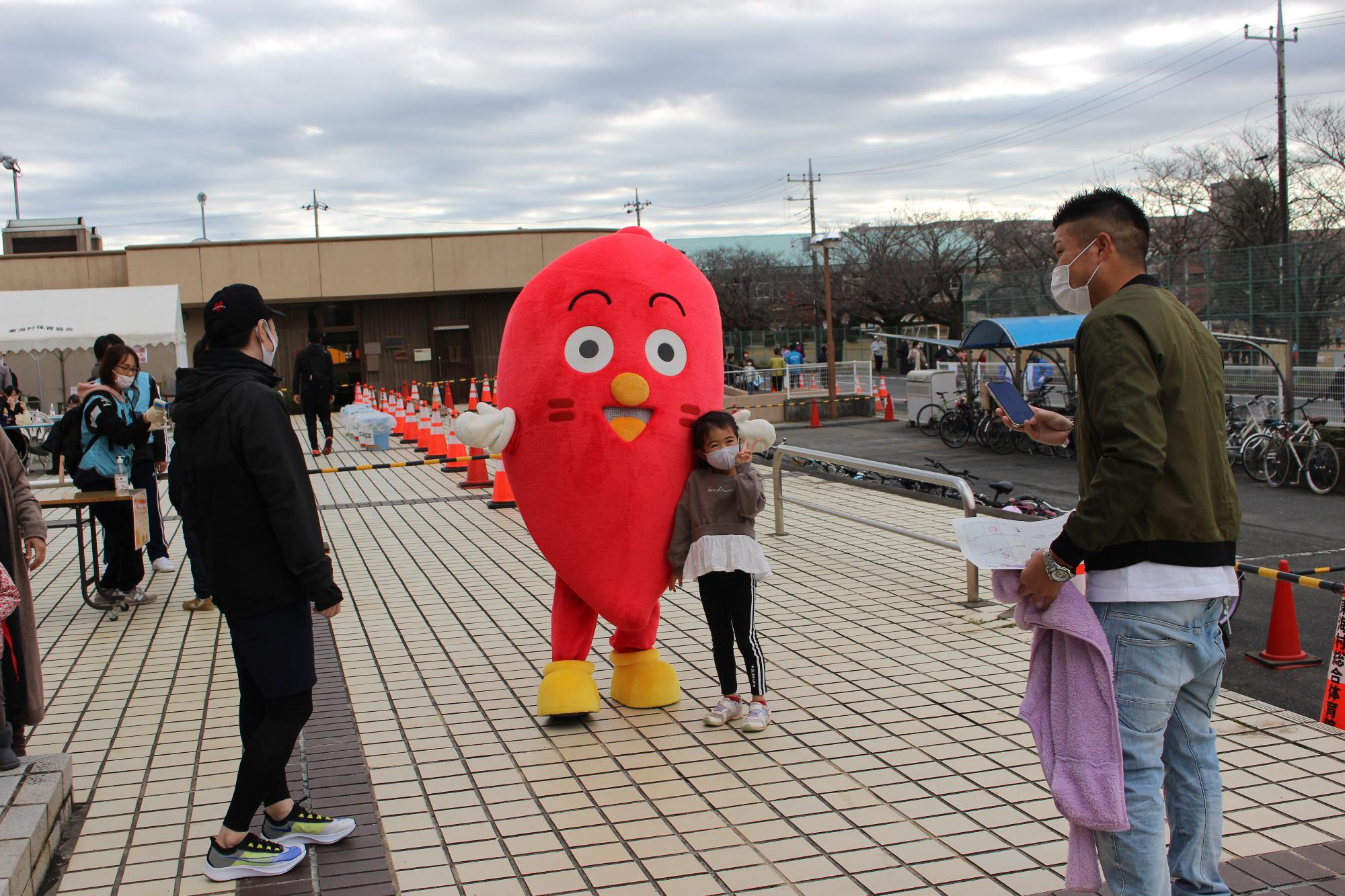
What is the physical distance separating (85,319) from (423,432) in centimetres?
907

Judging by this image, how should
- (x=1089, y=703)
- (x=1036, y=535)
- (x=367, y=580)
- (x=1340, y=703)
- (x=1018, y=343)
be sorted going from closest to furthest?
1. (x=1089, y=703)
2. (x=1036, y=535)
3. (x=1340, y=703)
4. (x=367, y=580)
5. (x=1018, y=343)

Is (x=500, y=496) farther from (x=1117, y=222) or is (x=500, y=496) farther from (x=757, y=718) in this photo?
(x=1117, y=222)

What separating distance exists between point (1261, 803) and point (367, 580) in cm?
658

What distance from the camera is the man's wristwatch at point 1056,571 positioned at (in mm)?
2768

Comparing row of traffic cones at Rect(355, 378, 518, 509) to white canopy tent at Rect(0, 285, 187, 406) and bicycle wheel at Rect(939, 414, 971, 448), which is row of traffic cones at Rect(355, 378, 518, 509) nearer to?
white canopy tent at Rect(0, 285, 187, 406)

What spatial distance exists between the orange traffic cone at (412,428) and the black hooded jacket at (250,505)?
16206mm

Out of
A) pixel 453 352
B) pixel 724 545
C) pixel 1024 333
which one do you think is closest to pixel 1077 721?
A: pixel 724 545

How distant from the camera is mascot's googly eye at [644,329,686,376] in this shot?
4996 mm

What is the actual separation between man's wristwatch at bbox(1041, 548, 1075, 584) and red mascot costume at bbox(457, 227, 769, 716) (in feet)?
7.87

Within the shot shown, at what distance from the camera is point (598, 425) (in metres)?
4.93

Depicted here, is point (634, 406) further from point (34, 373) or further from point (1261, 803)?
point (34, 373)

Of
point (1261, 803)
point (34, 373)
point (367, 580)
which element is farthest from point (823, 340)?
point (1261, 803)

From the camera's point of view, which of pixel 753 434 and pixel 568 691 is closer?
pixel 568 691

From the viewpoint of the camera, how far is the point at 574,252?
17.4ft
